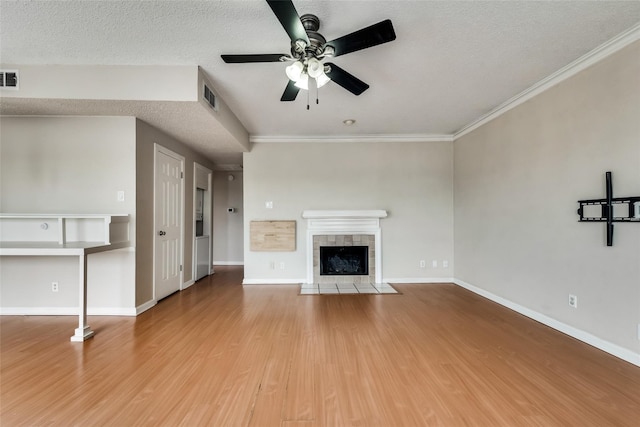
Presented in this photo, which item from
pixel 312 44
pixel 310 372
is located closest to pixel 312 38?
pixel 312 44

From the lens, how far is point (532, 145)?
2.97 m

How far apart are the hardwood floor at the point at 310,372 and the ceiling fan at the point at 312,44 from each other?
7.02 feet

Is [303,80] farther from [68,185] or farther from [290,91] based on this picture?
[68,185]

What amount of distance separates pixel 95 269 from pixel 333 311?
2.74 metres

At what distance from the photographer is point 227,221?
659 cm

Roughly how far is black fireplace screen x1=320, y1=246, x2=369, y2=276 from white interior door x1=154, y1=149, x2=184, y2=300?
2.27 m

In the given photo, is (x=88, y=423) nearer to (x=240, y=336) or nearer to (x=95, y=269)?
(x=240, y=336)

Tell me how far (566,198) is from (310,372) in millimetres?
2827

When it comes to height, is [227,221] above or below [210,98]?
below

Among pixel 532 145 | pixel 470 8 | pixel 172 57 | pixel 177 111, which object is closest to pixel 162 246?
pixel 177 111

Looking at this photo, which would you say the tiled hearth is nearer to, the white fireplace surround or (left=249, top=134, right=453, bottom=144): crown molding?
the white fireplace surround

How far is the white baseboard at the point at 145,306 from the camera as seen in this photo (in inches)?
123

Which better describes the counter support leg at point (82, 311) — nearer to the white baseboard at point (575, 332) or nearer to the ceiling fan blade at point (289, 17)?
the ceiling fan blade at point (289, 17)

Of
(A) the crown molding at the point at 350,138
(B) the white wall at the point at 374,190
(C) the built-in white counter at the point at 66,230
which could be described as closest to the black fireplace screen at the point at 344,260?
(B) the white wall at the point at 374,190
